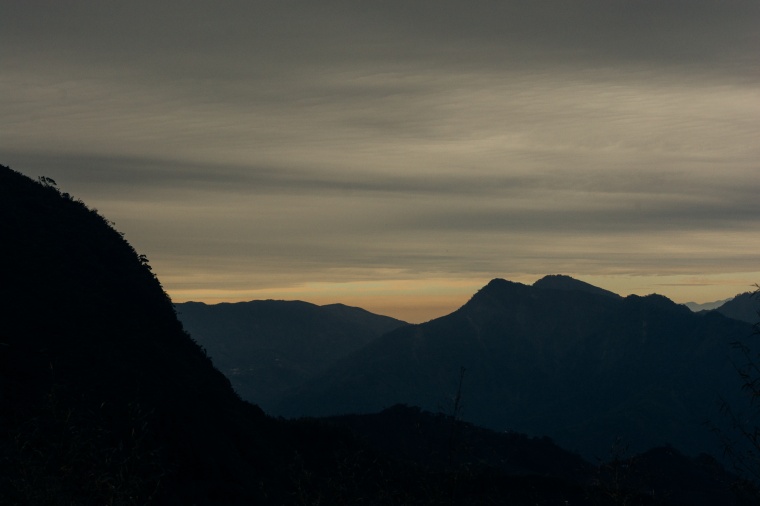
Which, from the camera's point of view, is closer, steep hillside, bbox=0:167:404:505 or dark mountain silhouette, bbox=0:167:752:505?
dark mountain silhouette, bbox=0:167:752:505

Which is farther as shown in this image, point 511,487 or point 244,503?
point 511,487

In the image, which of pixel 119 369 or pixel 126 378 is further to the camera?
pixel 119 369

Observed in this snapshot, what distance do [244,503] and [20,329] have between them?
1637cm

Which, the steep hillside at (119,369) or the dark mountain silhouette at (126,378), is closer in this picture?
the dark mountain silhouette at (126,378)

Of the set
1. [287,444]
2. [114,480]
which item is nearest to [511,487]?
[287,444]

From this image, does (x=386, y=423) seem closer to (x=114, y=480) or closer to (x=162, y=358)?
(x=162, y=358)

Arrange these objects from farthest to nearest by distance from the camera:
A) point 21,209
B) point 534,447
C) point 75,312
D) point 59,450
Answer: point 534,447 < point 21,209 < point 75,312 < point 59,450

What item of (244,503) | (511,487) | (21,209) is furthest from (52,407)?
(511,487)

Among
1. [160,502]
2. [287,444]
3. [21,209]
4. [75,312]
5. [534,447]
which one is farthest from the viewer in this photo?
[534,447]

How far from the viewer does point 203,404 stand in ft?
178

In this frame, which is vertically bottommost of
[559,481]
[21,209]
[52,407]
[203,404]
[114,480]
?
[559,481]

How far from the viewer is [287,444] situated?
66062 mm

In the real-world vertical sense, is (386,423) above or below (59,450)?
below

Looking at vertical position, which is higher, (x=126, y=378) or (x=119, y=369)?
(x=119, y=369)
